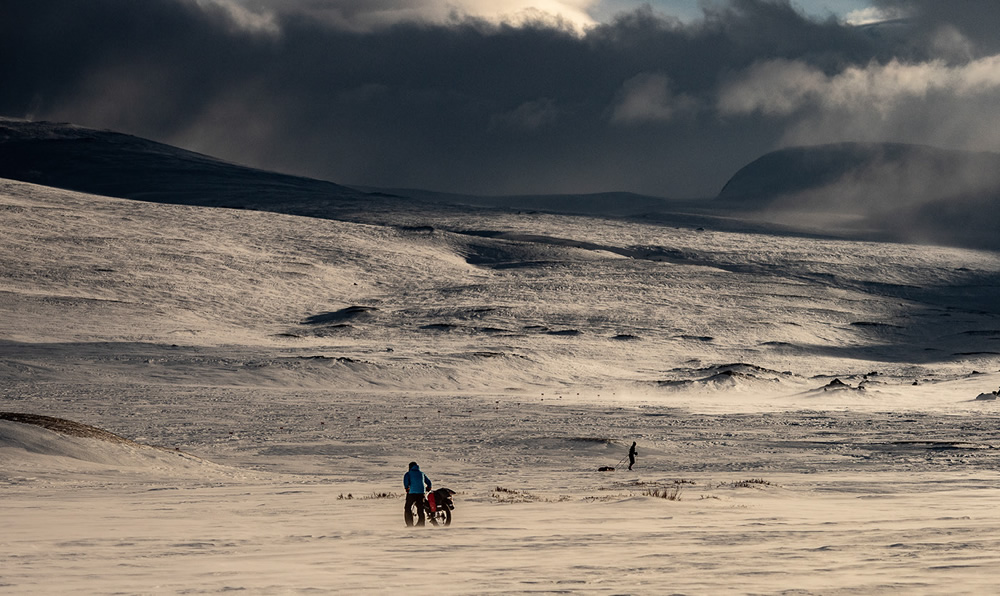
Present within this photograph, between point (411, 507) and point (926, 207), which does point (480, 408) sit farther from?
point (926, 207)

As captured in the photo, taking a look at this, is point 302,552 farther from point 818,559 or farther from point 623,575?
point 818,559

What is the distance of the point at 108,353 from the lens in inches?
1826

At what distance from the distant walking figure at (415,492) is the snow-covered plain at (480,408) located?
29 centimetres

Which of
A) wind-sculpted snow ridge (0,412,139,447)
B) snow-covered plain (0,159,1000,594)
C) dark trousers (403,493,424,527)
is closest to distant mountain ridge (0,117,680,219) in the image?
snow-covered plain (0,159,1000,594)

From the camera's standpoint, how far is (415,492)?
13.8 m

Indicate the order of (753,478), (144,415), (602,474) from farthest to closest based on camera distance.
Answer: (144,415) → (602,474) → (753,478)

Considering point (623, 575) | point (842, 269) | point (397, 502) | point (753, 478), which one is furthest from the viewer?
point (842, 269)

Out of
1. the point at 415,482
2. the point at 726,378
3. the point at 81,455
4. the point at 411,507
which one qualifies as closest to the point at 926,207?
the point at 726,378

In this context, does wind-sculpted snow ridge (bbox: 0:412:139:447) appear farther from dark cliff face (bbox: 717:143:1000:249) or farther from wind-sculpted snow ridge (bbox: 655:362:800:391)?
dark cliff face (bbox: 717:143:1000:249)

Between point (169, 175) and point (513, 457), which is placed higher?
point (169, 175)

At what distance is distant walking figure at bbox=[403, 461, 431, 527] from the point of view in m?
13.7

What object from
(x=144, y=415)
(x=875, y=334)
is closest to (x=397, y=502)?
(x=144, y=415)

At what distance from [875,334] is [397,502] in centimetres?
6270

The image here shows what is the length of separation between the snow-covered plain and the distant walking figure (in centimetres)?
29
